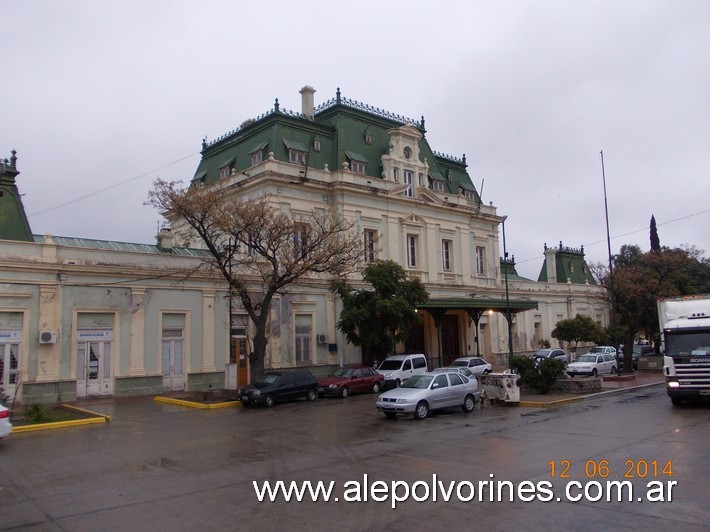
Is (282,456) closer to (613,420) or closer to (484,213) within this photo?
(613,420)

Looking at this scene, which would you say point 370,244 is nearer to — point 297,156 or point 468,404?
point 297,156

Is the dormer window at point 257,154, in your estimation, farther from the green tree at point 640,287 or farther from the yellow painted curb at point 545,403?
the green tree at point 640,287

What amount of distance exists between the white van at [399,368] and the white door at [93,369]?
1276cm

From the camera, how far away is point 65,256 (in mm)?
26203

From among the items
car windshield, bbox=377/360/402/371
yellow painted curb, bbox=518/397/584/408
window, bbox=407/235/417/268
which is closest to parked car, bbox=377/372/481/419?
yellow painted curb, bbox=518/397/584/408

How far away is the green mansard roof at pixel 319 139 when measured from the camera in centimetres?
3759

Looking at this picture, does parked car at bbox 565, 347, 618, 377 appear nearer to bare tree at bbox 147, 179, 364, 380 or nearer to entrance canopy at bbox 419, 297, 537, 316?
entrance canopy at bbox 419, 297, 537, 316

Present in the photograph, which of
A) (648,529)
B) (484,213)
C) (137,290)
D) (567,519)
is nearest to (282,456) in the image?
(567,519)

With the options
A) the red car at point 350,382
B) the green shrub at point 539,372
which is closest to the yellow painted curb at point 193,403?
the red car at point 350,382

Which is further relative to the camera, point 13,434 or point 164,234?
point 164,234

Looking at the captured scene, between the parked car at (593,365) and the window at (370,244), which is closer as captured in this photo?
the parked car at (593,365)

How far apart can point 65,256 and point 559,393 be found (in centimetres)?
2189

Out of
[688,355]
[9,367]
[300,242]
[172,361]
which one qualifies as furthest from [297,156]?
[688,355]

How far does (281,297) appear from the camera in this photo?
33.6 m
